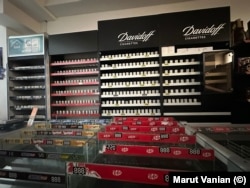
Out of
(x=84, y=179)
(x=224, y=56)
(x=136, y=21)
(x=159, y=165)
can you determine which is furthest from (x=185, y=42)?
(x=84, y=179)

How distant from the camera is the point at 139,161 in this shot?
57.8 inches

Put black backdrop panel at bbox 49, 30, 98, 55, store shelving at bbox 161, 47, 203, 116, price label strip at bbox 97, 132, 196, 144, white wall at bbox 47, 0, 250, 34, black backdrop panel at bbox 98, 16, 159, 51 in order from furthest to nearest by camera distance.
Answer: white wall at bbox 47, 0, 250, 34
black backdrop panel at bbox 49, 30, 98, 55
black backdrop panel at bbox 98, 16, 159, 51
store shelving at bbox 161, 47, 203, 116
price label strip at bbox 97, 132, 196, 144

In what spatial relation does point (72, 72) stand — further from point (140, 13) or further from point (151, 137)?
point (151, 137)

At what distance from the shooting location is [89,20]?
17.3 feet

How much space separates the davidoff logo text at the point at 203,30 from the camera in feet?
12.4

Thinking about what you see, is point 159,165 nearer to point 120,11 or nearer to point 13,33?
point 120,11

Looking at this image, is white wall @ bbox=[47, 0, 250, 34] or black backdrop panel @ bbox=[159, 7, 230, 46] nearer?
black backdrop panel @ bbox=[159, 7, 230, 46]

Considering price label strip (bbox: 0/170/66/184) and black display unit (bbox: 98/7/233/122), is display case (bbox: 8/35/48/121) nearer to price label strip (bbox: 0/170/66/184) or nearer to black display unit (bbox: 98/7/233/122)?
black display unit (bbox: 98/7/233/122)

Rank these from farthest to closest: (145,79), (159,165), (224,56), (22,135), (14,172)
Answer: (145,79) < (224,56) < (22,135) < (159,165) < (14,172)

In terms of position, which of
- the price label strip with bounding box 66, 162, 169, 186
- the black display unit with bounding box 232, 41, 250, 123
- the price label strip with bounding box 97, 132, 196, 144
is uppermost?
the black display unit with bounding box 232, 41, 250, 123

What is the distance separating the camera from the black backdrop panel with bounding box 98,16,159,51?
13.3 feet

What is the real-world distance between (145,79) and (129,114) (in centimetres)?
89
